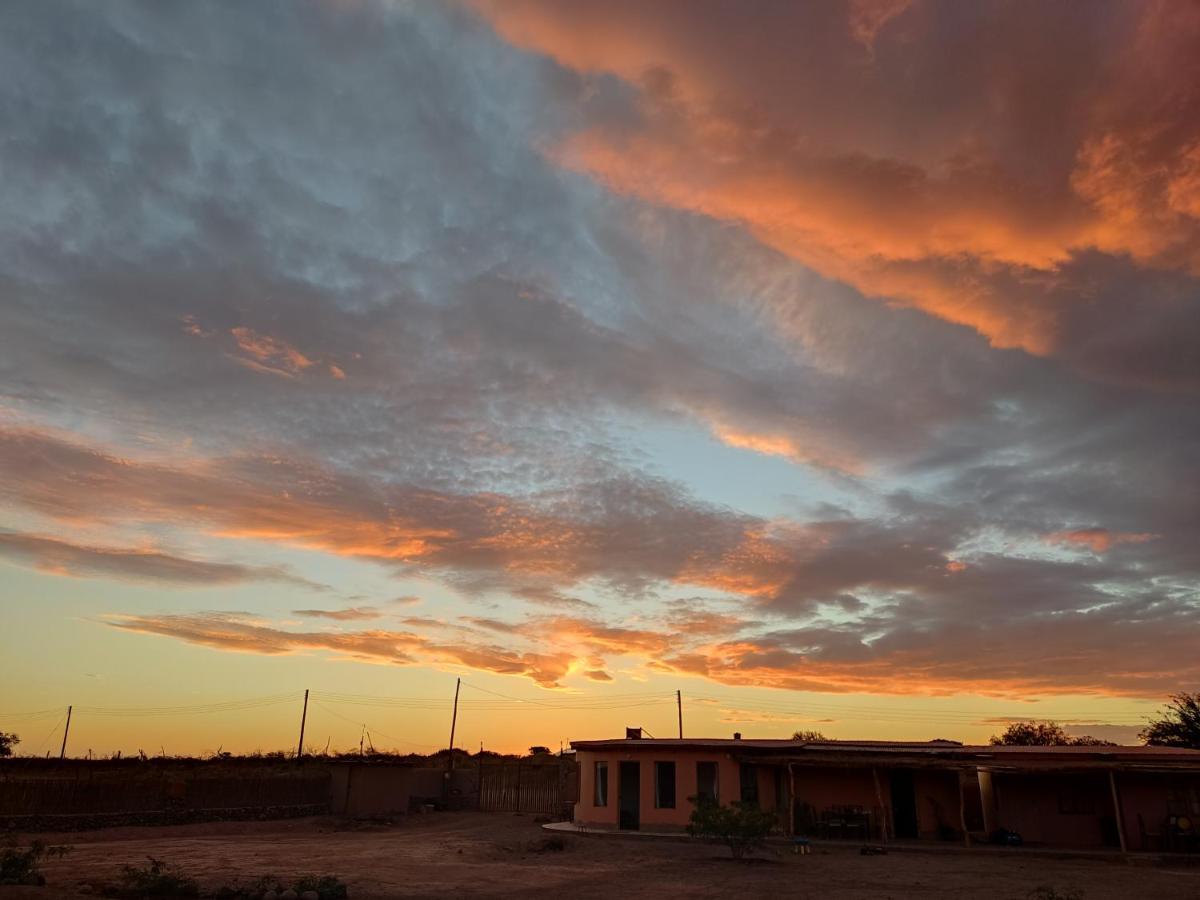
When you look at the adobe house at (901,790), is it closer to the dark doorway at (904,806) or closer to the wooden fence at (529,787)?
the dark doorway at (904,806)

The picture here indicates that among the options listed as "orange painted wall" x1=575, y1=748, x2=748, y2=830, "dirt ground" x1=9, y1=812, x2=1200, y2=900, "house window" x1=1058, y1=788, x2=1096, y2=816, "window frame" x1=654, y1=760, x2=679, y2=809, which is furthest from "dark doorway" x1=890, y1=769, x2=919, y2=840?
"window frame" x1=654, y1=760, x2=679, y2=809

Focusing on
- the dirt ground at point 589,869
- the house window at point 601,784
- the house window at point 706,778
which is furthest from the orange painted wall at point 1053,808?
the house window at point 601,784

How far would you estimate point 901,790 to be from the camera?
92.6ft

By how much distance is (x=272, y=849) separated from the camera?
2238cm

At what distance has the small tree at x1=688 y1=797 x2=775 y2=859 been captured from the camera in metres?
21.1

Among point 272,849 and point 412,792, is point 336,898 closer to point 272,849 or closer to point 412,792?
point 272,849

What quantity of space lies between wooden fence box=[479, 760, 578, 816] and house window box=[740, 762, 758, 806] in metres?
11.1

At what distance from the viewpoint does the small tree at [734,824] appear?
2109 cm

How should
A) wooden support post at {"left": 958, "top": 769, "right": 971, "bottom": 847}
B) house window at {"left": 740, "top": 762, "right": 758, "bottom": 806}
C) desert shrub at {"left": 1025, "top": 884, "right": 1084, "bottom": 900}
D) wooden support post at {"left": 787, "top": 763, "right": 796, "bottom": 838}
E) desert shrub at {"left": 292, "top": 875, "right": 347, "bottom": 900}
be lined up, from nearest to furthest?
desert shrub at {"left": 292, "top": 875, "right": 347, "bottom": 900} → desert shrub at {"left": 1025, "top": 884, "right": 1084, "bottom": 900} → wooden support post at {"left": 958, "top": 769, "right": 971, "bottom": 847} → wooden support post at {"left": 787, "top": 763, "right": 796, "bottom": 838} → house window at {"left": 740, "top": 762, "right": 758, "bottom": 806}

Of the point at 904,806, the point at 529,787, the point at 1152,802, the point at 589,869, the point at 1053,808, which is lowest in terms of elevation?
the point at 589,869

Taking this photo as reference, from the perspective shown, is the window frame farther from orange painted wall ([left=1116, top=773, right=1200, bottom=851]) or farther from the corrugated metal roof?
orange painted wall ([left=1116, top=773, right=1200, bottom=851])

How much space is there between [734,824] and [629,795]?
7.53 metres

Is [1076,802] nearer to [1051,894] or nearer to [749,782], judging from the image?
[749,782]

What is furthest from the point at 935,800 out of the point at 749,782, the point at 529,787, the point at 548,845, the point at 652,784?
the point at 529,787
